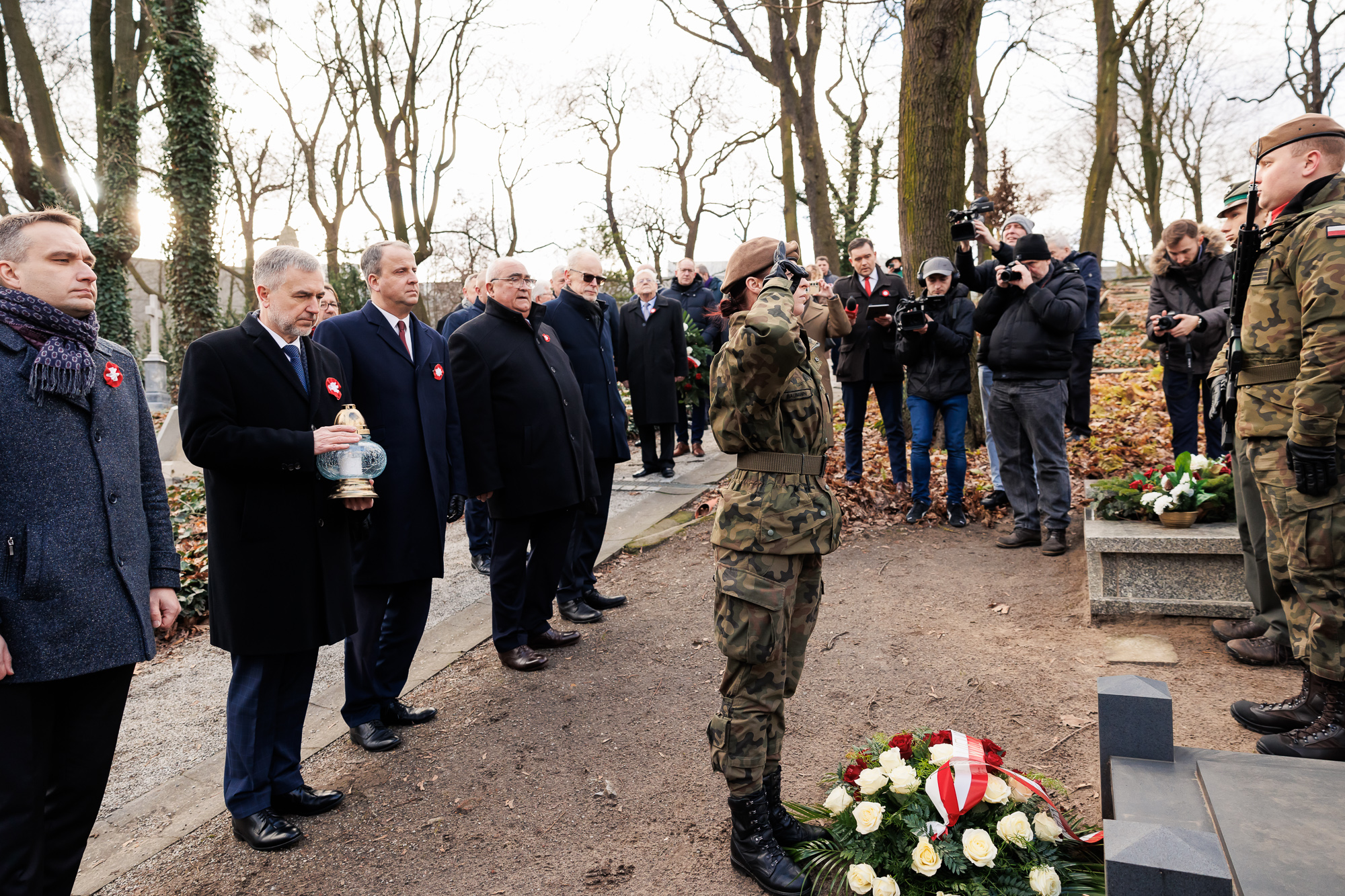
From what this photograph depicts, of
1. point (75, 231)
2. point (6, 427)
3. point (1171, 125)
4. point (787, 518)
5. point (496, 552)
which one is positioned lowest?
point (496, 552)

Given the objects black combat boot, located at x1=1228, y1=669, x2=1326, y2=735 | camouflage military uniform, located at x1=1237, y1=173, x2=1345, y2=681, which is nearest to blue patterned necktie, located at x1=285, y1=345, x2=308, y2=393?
camouflage military uniform, located at x1=1237, y1=173, x2=1345, y2=681

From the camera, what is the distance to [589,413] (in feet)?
20.1

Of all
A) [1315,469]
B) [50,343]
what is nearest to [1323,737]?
[1315,469]

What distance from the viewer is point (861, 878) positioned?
103 inches

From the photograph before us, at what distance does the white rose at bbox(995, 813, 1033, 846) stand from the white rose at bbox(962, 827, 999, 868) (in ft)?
0.17

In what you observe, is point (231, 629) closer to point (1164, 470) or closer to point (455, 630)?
point (455, 630)

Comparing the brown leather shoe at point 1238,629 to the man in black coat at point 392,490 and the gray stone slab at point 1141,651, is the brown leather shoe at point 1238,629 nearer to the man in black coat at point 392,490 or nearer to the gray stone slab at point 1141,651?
the gray stone slab at point 1141,651

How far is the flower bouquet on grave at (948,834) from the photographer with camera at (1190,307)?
4409 mm

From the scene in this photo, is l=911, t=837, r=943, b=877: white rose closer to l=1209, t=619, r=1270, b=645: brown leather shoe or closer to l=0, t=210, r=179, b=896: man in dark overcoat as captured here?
l=0, t=210, r=179, b=896: man in dark overcoat

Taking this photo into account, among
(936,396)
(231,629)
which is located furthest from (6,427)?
(936,396)

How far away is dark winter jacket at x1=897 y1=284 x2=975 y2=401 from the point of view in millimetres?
6734

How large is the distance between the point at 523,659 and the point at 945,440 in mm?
3958

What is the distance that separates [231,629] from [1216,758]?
11.3 feet

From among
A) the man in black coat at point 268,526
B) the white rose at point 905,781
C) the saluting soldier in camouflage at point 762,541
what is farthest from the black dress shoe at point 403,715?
the white rose at point 905,781
